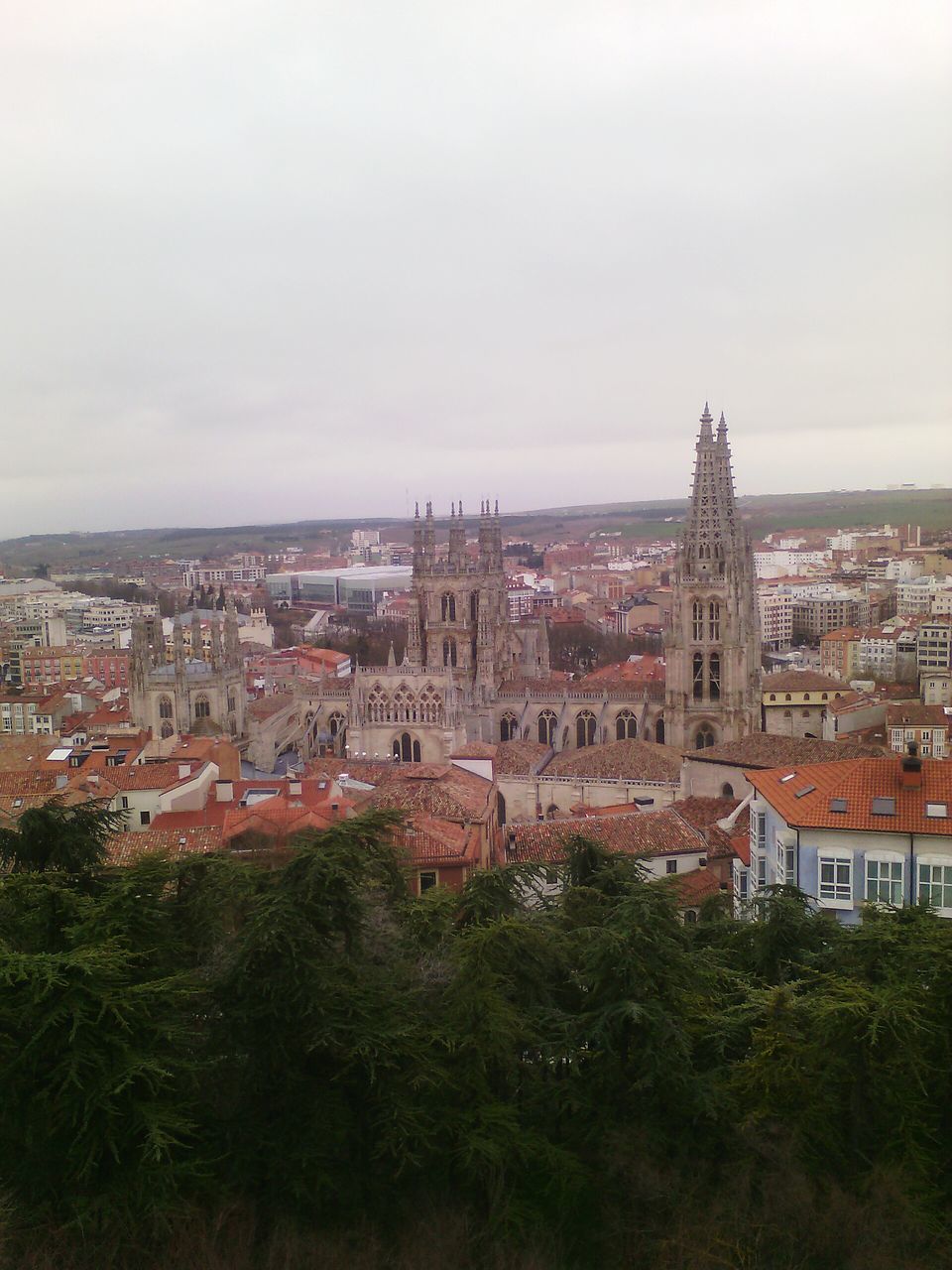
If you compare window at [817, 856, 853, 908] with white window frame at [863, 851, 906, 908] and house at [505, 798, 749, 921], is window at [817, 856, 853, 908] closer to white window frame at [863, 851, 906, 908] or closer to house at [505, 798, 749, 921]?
white window frame at [863, 851, 906, 908]

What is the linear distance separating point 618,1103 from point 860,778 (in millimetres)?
8554

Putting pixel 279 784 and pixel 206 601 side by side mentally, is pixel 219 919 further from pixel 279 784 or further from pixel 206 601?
pixel 206 601

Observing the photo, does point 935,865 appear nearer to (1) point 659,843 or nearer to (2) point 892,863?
(2) point 892,863

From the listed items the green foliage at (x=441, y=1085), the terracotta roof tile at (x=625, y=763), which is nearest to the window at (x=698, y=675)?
the terracotta roof tile at (x=625, y=763)

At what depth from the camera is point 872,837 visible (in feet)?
56.9

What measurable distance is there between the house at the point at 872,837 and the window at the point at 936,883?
0.05ft

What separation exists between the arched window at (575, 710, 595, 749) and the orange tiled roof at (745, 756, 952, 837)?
89.9ft

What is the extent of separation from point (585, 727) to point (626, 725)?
1692mm

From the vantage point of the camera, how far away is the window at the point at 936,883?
660 inches

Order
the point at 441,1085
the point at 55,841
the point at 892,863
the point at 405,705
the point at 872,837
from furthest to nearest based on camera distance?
the point at 405,705, the point at 872,837, the point at 892,863, the point at 55,841, the point at 441,1085

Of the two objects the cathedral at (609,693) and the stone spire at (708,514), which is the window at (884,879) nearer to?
the cathedral at (609,693)

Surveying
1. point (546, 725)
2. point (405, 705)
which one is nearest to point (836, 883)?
point (405, 705)

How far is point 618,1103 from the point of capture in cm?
1162

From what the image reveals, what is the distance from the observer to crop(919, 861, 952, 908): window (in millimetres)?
16766
